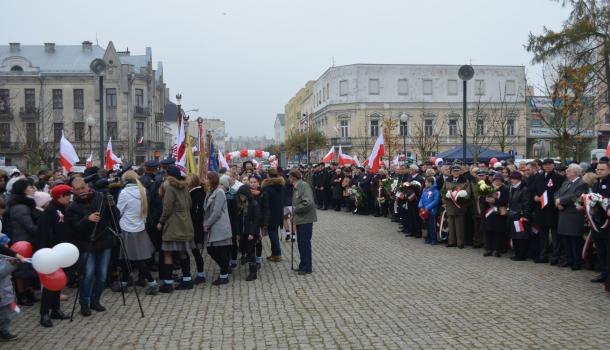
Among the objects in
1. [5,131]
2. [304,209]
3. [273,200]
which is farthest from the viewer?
[5,131]

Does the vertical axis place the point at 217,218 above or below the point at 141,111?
below

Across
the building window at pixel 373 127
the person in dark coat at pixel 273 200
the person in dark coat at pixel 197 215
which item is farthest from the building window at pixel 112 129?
the person in dark coat at pixel 197 215

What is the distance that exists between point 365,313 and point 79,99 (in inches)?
2255

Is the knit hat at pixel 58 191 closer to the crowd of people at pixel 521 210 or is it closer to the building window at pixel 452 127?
the crowd of people at pixel 521 210

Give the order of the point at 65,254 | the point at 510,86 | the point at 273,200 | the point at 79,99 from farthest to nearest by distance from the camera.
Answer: the point at 510,86
the point at 79,99
the point at 273,200
the point at 65,254

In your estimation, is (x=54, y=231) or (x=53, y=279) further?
(x=54, y=231)

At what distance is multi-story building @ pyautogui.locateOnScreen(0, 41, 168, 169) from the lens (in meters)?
56.8

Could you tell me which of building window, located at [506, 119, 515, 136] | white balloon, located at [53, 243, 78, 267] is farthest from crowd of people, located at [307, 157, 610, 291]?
building window, located at [506, 119, 515, 136]

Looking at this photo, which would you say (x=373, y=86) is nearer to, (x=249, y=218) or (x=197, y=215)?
(x=249, y=218)

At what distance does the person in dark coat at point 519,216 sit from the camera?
11711 mm

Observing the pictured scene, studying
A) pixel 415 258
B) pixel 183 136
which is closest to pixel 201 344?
pixel 415 258

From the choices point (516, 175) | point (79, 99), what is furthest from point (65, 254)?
point (79, 99)

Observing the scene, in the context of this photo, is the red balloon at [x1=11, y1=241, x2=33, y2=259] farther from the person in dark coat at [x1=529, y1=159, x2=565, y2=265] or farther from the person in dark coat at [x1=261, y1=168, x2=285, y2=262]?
the person in dark coat at [x1=529, y1=159, x2=565, y2=265]

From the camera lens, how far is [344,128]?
233ft
